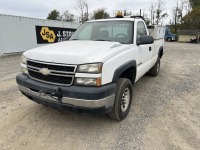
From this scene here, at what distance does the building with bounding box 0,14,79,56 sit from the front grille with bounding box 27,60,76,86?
9917mm

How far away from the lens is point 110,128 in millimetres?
3152

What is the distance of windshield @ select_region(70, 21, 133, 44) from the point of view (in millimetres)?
3775

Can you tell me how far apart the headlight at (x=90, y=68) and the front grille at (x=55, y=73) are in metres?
0.10

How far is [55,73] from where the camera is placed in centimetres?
270

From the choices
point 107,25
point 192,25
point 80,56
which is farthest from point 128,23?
point 192,25

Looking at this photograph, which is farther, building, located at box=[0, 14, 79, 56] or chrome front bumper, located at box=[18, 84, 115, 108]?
building, located at box=[0, 14, 79, 56]

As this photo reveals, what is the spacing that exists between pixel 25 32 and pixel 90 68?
38.6ft

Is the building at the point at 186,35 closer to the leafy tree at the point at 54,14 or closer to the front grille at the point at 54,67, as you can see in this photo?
the leafy tree at the point at 54,14

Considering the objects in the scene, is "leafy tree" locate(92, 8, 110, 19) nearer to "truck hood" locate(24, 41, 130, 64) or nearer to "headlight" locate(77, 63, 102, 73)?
"truck hood" locate(24, 41, 130, 64)

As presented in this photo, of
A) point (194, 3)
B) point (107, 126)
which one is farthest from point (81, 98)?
point (194, 3)

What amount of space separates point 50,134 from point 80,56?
1394 millimetres

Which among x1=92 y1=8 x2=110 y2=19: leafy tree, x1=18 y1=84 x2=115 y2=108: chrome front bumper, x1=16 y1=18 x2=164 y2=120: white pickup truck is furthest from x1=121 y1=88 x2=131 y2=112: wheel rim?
x1=92 y1=8 x2=110 y2=19: leafy tree

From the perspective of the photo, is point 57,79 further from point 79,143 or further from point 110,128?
point 110,128

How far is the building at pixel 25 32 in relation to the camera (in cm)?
1148
